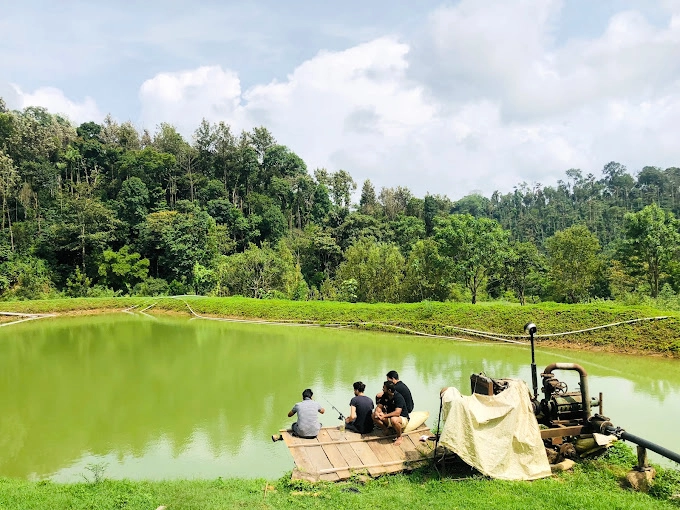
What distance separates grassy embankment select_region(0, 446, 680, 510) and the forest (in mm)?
15758

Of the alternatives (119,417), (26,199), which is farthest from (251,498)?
(26,199)

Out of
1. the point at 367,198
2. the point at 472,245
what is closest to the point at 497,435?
the point at 472,245

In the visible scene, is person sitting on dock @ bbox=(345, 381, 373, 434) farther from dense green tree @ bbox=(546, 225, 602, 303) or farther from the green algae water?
dense green tree @ bbox=(546, 225, 602, 303)

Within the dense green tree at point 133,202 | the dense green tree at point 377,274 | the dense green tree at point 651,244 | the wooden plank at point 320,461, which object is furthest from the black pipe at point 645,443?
the dense green tree at point 133,202

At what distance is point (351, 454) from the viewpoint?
6.39 metres

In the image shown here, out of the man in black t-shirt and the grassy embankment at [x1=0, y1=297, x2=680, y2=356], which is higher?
the man in black t-shirt

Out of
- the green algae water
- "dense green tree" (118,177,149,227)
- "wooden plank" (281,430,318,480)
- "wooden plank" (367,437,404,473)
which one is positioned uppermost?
"dense green tree" (118,177,149,227)

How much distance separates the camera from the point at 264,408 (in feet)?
33.1

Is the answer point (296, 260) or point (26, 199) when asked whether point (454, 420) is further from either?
point (26, 199)

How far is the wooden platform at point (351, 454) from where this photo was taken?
5.94m

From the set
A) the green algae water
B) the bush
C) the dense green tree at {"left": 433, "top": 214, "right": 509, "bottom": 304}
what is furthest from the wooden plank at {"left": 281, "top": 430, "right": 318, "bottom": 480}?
the bush

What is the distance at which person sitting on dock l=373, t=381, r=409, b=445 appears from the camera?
6.77 meters

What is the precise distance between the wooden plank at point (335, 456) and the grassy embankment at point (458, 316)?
12817 mm

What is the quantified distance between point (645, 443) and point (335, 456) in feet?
12.1
